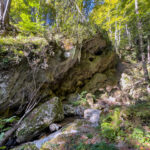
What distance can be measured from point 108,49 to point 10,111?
9.57 metres

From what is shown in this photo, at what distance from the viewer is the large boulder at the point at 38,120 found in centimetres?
369

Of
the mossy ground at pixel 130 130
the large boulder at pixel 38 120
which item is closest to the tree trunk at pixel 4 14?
the large boulder at pixel 38 120

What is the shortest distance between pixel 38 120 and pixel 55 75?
290 cm

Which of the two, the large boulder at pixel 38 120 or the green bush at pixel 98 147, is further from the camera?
the large boulder at pixel 38 120

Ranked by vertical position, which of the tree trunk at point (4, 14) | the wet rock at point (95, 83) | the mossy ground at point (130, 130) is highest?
the tree trunk at point (4, 14)

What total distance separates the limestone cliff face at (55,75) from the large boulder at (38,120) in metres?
0.93

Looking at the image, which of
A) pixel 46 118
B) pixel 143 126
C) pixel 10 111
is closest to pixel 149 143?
pixel 143 126

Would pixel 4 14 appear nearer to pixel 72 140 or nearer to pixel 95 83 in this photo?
pixel 72 140

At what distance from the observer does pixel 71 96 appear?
7.18 m

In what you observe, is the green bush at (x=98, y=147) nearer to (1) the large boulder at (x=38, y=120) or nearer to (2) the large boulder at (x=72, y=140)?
(2) the large boulder at (x=72, y=140)

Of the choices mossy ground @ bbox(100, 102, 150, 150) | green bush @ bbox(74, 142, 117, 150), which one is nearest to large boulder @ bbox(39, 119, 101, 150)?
green bush @ bbox(74, 142, 117, 150)

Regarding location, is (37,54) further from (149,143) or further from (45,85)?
(149,143)

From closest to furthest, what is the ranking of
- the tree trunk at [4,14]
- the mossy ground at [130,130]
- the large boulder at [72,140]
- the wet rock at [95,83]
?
the mossy ground at [130,130] → the large boulder at [72,140] → the tree trunk at [4,14] → the wet rock at [95,83]

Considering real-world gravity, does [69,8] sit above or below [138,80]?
above
